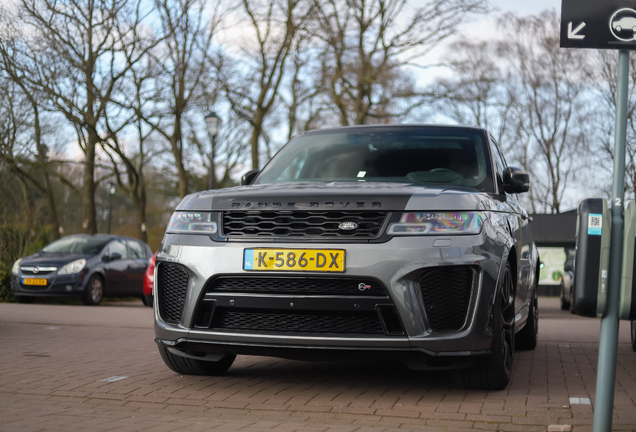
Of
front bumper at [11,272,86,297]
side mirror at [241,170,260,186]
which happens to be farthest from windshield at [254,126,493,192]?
front bumper at [11,272,86,297]

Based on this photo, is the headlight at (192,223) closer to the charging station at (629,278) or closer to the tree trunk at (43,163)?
the charging station at (629,278)

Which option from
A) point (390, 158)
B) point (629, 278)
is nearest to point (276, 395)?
point (390, 158)

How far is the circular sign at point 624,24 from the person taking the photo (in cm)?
393

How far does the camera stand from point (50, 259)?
1492cm

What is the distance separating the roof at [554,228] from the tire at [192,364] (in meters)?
33.3

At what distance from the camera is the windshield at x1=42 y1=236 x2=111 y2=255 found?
15.7 metres

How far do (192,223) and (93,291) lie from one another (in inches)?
431

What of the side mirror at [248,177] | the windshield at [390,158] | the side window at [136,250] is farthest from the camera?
the side window at [136,250]

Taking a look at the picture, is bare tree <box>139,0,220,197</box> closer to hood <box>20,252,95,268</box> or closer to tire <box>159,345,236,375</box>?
hood <box>20,252,95,268</box>

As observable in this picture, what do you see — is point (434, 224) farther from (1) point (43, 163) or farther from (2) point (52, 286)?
(1) point (43, 163)

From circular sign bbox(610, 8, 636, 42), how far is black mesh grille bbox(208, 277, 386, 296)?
73.6 inches

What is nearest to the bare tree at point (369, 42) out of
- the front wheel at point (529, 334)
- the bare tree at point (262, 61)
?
the bare tree at point (262, 61)

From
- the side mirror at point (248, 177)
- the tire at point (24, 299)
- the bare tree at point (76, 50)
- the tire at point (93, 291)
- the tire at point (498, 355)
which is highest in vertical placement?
the bare tree at point (76, 50)

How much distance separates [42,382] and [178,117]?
879 inches
